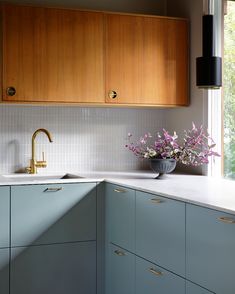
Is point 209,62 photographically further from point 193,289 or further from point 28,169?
point 28,169

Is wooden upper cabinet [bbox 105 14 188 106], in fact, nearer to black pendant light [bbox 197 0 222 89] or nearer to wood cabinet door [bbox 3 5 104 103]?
wood cabinet door [bbox 3 5 104 103]

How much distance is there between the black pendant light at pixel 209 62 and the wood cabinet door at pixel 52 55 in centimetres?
167

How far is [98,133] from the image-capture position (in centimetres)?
419

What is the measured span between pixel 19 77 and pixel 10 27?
1.06 ft

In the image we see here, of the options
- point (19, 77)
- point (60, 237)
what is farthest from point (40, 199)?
point (19, 77)

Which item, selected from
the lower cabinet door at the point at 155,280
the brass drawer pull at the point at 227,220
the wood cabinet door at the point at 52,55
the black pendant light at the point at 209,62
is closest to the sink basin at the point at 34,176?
the wood cabinet door at the point at 52,55

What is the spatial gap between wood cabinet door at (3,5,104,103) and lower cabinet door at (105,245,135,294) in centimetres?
106

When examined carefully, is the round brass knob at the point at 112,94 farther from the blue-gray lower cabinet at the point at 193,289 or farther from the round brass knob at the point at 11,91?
the blue-gray lower cabinet at the point at 193,289

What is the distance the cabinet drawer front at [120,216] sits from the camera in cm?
321

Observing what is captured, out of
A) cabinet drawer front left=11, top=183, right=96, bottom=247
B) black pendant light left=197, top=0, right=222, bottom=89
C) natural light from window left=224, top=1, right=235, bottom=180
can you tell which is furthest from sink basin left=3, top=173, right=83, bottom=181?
black pendant light left=197, top=0, right=222, bottom=89

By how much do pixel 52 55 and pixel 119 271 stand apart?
1465 mm

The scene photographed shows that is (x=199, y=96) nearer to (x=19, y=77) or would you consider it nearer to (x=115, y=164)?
(x=115, y=164)

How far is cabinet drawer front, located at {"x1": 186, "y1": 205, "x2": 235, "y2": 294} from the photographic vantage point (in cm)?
227

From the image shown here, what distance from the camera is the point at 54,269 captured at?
3.44 m
